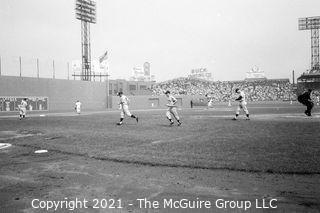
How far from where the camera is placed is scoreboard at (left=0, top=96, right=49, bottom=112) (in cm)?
3841

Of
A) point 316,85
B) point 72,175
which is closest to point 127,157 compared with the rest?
point 72,175

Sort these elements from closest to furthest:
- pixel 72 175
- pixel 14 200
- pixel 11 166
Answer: pixel 14 200, pixel 72 175, pixel 11 166

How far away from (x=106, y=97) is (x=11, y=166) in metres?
49.3

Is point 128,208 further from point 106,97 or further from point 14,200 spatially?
point 106,97

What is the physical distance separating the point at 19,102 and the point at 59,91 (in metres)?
7.40

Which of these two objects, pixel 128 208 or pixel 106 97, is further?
pixel 106 97

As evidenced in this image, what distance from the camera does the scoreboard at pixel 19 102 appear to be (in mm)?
38406

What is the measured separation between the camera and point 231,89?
77.9 m

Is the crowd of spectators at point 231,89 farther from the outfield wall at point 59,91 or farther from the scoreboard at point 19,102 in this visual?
the scoreboard at point 19,102

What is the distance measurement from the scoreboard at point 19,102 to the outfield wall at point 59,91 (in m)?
0.47

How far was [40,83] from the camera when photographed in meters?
43.6
